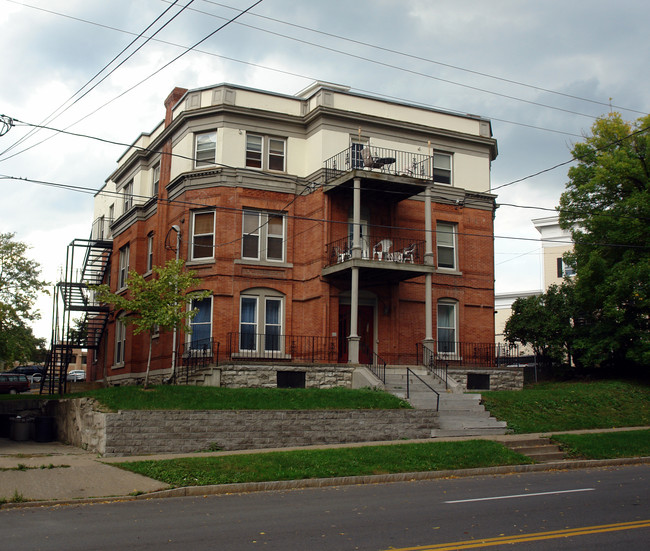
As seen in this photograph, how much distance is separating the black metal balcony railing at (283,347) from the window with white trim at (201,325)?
0.99m

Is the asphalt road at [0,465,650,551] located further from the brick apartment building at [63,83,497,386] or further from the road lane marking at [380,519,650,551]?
the brick apartment building at [63,83,497,386]

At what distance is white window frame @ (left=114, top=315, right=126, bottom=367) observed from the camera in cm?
3220

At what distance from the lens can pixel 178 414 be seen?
56.3ft

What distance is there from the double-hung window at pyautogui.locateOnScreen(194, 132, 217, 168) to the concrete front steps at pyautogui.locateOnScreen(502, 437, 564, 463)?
15410 millimetres

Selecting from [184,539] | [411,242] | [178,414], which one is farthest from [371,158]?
[184,539]

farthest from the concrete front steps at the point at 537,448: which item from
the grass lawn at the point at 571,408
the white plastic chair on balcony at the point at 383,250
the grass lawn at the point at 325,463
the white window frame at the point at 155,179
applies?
the white window frame at the point at 155,179

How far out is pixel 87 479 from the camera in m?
13.5

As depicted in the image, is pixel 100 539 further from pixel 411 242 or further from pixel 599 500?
pixel 411 242

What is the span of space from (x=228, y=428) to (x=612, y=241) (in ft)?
58.4

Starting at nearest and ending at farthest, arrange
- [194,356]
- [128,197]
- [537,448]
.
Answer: [537,448] < [194,356] < [128,197]

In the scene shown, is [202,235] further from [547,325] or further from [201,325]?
[547,325]

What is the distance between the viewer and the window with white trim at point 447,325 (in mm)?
28188

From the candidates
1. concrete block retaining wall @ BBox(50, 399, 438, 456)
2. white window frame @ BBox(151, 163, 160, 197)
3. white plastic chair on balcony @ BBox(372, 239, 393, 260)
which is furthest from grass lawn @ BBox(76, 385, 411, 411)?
white window frame @ BBox(151, 163, 160, 197)

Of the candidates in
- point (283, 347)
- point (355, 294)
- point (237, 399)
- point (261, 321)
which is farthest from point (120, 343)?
point (237, 399)
